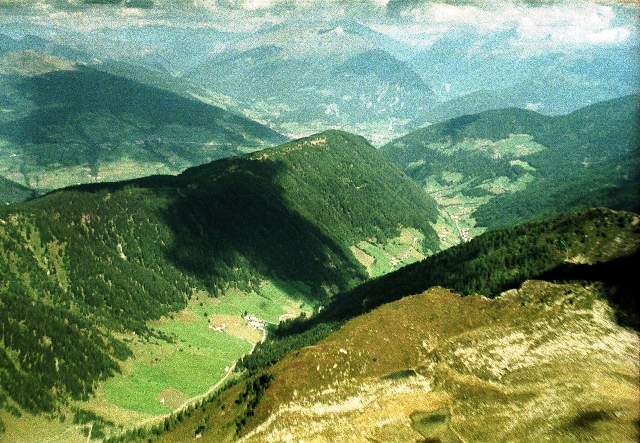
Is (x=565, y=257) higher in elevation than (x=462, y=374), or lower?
lower

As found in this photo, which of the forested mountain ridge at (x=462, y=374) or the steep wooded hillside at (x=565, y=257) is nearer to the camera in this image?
the forested mountain ridge at (x=462, y=374)

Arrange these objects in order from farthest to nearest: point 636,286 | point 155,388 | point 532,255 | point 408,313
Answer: point 155,388
point 532,255
point 636,286
point 408,313

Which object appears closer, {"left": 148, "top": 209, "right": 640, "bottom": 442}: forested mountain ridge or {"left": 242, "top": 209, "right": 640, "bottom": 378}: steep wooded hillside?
{"left": 148, "top": 209, "right": 640, "bottom": 442}: forested mountain ridge

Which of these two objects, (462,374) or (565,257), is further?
(565,257)

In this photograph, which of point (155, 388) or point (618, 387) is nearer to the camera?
point (618, 387)

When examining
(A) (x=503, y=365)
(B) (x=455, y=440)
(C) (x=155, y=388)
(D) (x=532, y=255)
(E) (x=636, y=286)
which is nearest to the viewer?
(B) (x=455, y=440)

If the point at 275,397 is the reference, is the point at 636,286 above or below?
above

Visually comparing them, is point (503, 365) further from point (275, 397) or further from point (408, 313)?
point (275, 397)

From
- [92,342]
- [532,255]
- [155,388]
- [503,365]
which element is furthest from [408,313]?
[92,342]
